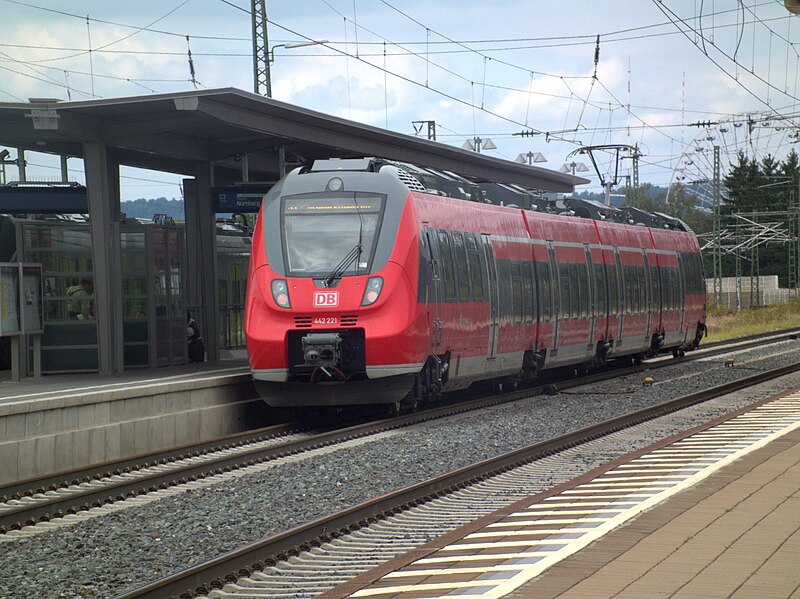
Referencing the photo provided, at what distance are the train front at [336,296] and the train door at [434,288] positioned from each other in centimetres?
46

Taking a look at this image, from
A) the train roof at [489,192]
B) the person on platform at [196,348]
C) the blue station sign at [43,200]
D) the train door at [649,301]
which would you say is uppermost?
the blue station sign at [43,200]

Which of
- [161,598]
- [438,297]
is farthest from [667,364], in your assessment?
[161,598]

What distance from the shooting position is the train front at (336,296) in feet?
50.5

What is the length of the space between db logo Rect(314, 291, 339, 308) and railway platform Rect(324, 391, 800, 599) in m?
5.65

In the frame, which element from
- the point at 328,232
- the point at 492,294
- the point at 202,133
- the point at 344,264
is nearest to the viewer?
the point at 344,264

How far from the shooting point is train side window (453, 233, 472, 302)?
1748 centimetres

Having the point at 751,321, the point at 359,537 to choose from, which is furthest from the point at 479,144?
the point at 359,537

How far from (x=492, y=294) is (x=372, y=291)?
3.81 m

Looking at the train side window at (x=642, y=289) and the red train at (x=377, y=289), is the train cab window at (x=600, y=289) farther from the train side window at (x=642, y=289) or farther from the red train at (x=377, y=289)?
the red train at (x=377, y=289)

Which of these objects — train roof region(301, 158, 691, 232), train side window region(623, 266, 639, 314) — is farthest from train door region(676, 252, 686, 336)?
train side window region(623, 266, 639, 314)

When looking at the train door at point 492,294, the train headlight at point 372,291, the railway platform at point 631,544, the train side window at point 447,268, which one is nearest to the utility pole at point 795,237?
the train door at point 492,294

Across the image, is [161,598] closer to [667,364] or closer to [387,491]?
[387,491]

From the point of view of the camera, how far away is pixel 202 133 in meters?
21.0

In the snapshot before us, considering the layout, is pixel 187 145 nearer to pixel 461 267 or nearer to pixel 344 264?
pixel 461 267
